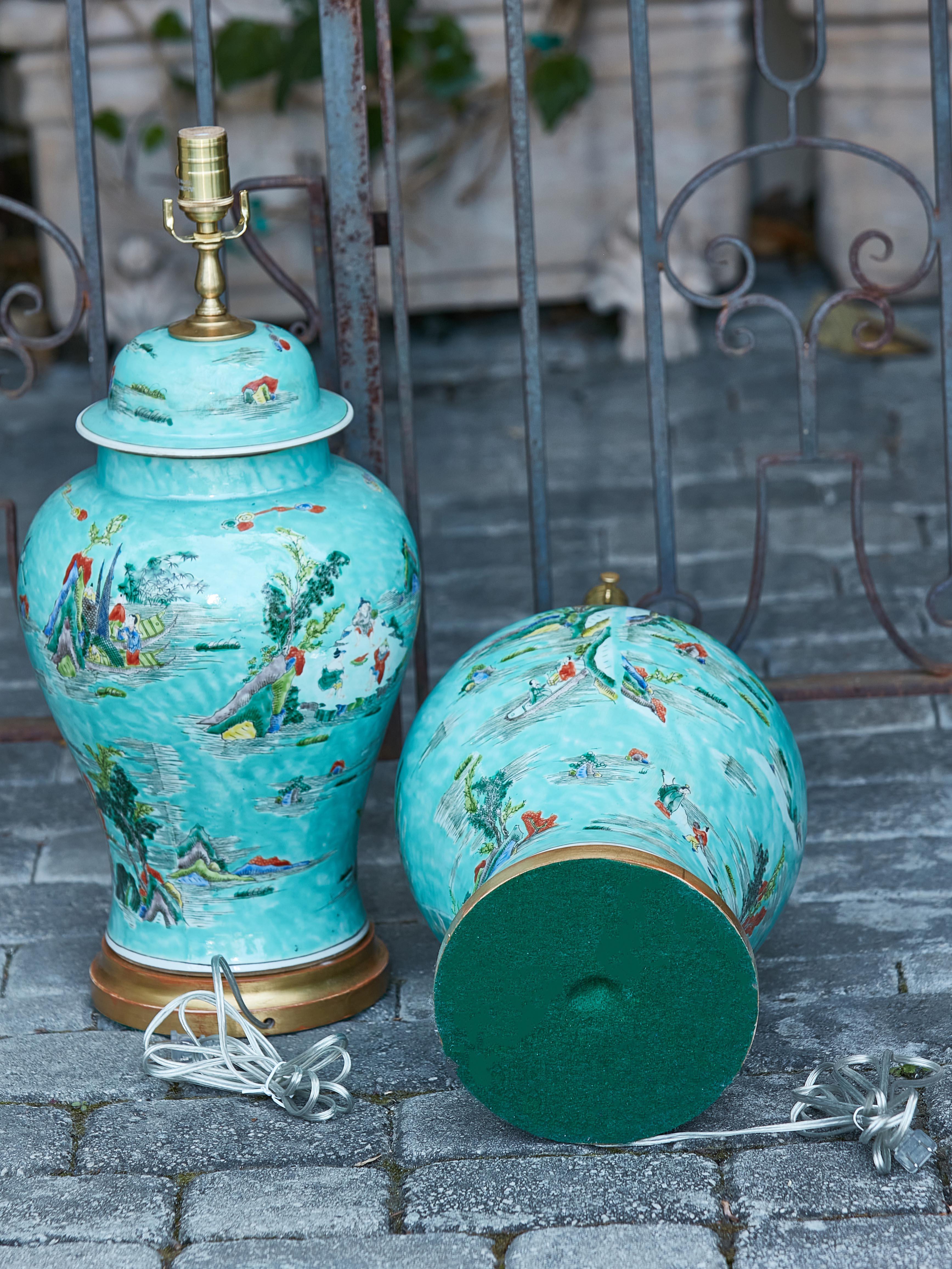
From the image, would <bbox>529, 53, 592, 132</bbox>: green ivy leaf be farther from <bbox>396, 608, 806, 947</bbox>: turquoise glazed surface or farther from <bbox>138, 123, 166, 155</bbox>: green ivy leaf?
<bbox>396, 608, 806, 947</bbox>: turquoise glazed surface

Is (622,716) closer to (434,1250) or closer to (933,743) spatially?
(434,1250)

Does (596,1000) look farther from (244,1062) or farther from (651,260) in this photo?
(651,260)

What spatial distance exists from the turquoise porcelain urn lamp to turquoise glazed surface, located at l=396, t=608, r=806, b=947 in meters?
0.13

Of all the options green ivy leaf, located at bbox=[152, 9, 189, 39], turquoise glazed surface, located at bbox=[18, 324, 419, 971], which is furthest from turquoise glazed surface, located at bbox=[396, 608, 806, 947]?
green ivy leaf, located at bbox=[152, 9, 189, 39]

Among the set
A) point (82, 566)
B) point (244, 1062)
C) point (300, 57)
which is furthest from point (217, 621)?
point (300, 57)

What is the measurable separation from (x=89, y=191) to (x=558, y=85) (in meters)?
2.58

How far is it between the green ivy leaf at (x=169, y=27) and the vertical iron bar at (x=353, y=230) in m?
2.57

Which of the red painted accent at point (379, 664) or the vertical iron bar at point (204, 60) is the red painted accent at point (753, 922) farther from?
the vertical iron bar at point (204, 60)

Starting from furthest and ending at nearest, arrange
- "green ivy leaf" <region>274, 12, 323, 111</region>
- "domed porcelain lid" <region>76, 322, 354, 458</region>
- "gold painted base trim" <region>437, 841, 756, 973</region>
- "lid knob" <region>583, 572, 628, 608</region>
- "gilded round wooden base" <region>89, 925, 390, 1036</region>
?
"green ivy leaf" <region>274, 12, 323, 111</region>, "lid knob" <region>583, 572, 628, 608</region>, "gilded round wooden base" <region>89, 925, 390, 1036</region>, "domed porcelain lid" <region>76, 322, 354, 458</region>, "gold painted base trim" <region>437, 841, 756, 973</region>

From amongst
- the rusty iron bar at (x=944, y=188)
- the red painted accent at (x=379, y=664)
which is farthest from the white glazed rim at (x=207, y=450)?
the rusty iron bar at (x=944, y=188)

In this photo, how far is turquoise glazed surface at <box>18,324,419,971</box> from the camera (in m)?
1.76

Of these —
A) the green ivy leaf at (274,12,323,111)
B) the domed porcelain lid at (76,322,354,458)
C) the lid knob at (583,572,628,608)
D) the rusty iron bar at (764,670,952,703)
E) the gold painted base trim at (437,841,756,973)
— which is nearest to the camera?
the gold painted base trim at (437,841,756,973)

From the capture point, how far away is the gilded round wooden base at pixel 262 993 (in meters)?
1.95

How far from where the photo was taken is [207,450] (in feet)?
5.77
